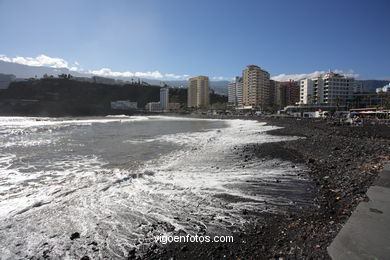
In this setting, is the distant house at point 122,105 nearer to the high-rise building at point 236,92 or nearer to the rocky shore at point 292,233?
the high-rise building at point 236,92

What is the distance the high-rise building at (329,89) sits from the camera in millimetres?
92250

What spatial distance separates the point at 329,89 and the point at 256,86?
38277 millimetres

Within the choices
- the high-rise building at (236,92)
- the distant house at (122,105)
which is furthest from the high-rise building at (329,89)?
the distant house at (122,105)

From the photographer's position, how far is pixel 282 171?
8.22m

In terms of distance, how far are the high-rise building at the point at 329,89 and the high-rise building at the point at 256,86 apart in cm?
2618

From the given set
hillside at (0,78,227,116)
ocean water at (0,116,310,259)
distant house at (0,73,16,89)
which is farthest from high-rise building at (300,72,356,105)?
distant house at (0,73,16,89)

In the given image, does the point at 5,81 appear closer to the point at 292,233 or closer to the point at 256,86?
the point at 256,86

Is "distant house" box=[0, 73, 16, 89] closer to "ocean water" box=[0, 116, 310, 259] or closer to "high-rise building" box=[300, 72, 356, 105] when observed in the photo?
"high-rise building" box=[300, 72, 356, 105]

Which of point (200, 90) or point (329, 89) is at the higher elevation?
point (200, 90)

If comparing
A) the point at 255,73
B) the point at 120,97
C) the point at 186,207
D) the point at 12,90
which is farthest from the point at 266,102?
the point at 12,90

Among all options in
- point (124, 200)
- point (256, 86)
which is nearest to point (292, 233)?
point (124, 200)

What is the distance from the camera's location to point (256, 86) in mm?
122125

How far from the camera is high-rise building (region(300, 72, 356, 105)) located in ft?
303

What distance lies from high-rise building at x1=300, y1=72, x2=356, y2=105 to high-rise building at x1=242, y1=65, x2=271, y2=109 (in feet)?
85.9
